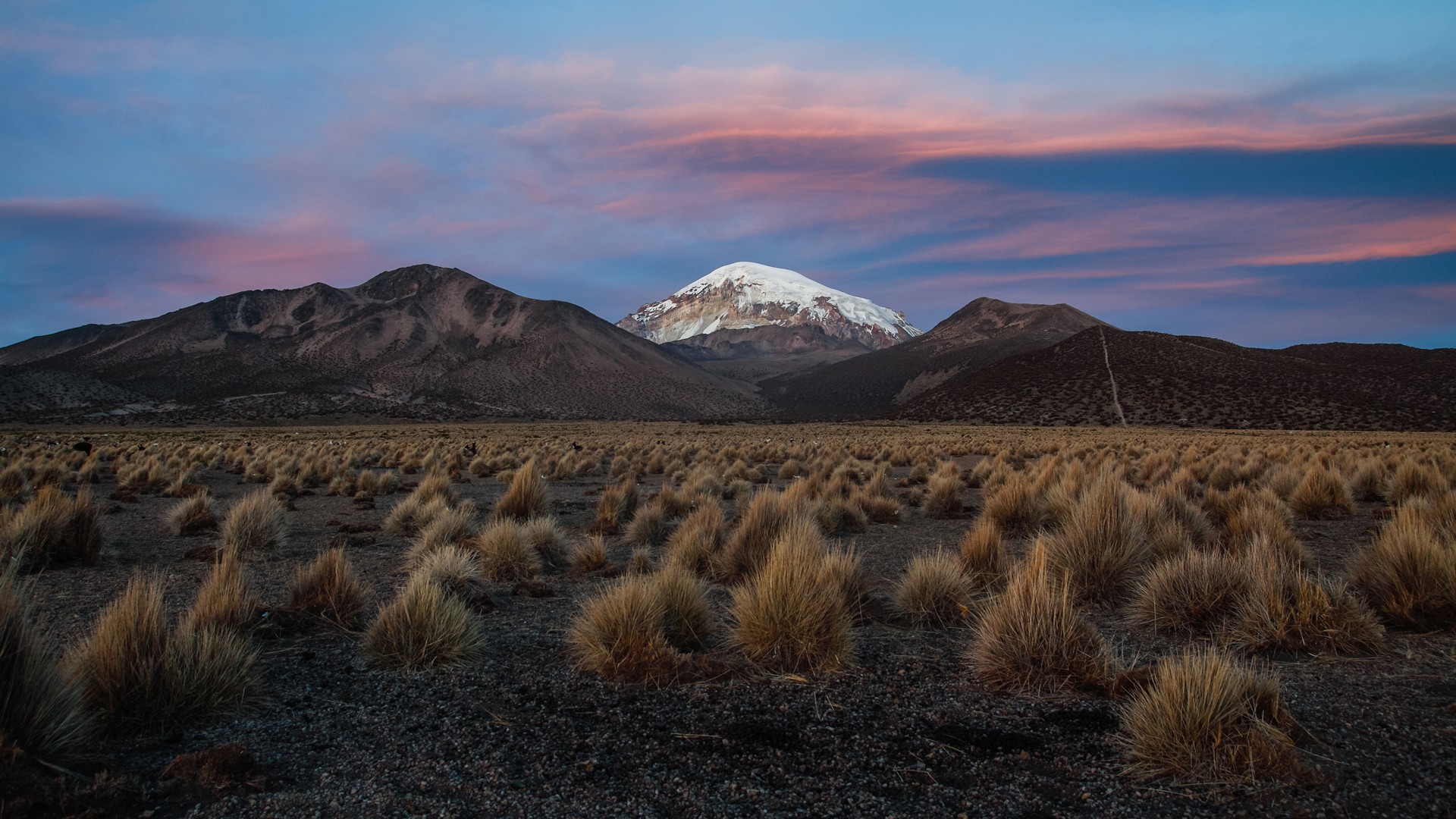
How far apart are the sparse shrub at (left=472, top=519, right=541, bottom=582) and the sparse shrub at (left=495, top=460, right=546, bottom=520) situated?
352cm

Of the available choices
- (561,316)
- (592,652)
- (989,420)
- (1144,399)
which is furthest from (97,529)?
(561,316)

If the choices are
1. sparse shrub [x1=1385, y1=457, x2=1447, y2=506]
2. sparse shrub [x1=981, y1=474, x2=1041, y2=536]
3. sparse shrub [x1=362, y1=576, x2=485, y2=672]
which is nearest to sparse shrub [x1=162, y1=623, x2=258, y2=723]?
sparse shrub [x1=362, y1=576, x2=485, y2=672]

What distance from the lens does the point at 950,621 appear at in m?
5.76

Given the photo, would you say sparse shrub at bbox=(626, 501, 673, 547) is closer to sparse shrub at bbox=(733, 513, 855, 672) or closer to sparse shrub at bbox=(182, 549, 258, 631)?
sparse shrub at bbox=(733, 513, 855, 672)

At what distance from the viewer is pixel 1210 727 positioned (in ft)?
10.9

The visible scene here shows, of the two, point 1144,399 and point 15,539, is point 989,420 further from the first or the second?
point 15,539

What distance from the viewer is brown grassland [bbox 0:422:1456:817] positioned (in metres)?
3.13

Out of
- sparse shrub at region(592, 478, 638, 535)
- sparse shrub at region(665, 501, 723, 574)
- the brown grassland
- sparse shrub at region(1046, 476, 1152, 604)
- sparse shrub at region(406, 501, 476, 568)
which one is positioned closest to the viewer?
the brown grassland

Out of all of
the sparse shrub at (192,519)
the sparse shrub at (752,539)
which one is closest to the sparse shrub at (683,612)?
the sparse shrub at (752,539)

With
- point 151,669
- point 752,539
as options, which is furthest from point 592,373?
point 151,669

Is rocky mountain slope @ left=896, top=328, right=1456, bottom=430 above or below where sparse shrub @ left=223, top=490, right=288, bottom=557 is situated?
above

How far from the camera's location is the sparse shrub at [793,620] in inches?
185

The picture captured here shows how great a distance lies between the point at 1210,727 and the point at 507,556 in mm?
6140

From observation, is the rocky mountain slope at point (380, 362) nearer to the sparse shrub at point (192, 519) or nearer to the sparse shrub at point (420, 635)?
the sparse shrub at point (192, 519)
